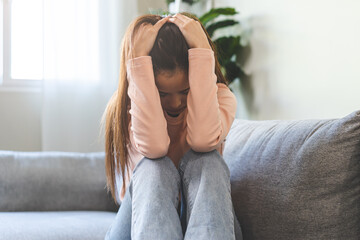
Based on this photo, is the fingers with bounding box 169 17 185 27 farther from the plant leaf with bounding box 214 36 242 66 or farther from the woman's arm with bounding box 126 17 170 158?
the plant leaf with bounding box 214 36 242 66

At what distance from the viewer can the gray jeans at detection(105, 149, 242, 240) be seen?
0.94 meters

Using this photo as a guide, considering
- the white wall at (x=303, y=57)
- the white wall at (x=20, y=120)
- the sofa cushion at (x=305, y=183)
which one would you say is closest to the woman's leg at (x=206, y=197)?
the sofa cushion at (x=305, y=183)

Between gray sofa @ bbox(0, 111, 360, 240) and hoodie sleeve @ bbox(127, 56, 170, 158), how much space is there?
271mm

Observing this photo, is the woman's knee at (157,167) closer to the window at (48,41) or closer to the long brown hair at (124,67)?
the long brown hair at (124,67)

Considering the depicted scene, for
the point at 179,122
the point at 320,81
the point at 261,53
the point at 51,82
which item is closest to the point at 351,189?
the point at 179,122

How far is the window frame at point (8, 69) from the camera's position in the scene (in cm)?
261

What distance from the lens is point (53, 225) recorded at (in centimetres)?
142

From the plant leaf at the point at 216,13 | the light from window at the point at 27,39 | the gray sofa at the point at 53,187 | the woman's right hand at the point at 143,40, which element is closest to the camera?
the woman's right hand at the point at 143,40

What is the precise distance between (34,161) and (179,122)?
0.84m

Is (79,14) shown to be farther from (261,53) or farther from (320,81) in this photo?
(320,81)

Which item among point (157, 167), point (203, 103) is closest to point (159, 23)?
point (203, 103)

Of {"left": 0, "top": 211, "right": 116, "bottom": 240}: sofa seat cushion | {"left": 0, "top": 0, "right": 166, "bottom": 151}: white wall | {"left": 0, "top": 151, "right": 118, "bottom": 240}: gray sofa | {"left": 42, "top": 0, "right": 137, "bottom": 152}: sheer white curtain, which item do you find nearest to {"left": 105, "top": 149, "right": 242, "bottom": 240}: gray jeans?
{"left": 0, "top": 211, "right": 116, "bottom": 240}: sofa seat cushion

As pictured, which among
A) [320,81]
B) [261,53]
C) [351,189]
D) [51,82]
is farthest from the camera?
[51,82]

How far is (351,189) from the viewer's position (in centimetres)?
96
